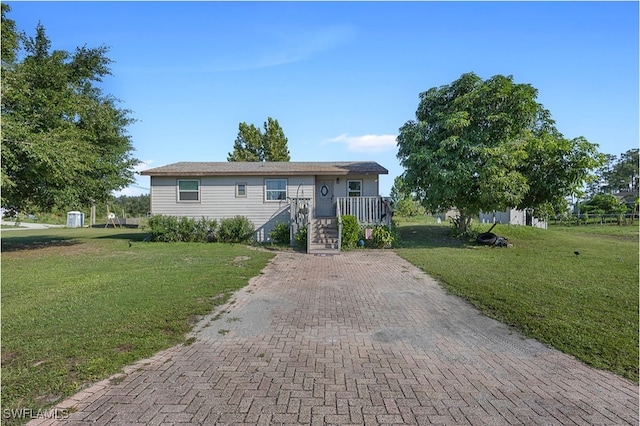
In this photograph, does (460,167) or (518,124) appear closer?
(460,167)

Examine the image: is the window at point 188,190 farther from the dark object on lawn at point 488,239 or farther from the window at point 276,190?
the dark object on lawn at point 488,239

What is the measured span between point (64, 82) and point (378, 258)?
13.1m

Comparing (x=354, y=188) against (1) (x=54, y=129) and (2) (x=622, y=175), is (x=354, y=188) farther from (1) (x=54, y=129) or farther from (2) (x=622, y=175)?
(2) (x=622, y=175)

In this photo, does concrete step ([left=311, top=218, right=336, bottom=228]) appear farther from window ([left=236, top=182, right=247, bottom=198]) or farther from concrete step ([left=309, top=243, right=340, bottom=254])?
window ([left=236, top=182, right=247, bottom=198])

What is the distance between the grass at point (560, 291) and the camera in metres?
3.89

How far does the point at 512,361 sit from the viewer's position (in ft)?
11.5

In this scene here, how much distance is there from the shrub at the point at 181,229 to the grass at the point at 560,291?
28.3 ft

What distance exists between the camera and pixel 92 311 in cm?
486

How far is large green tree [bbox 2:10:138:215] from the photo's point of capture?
9.61m

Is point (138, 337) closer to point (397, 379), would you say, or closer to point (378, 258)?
point (397, 379)

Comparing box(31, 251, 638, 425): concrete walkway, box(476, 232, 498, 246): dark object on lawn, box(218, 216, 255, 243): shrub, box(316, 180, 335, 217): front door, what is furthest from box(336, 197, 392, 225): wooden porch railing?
box(31, 251, 638, 425): concrete walkway

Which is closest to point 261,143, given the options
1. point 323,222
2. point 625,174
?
point 323,222

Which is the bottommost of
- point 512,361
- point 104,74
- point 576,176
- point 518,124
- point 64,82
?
point 512,361

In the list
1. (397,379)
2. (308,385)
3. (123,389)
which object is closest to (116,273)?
(123,389)
